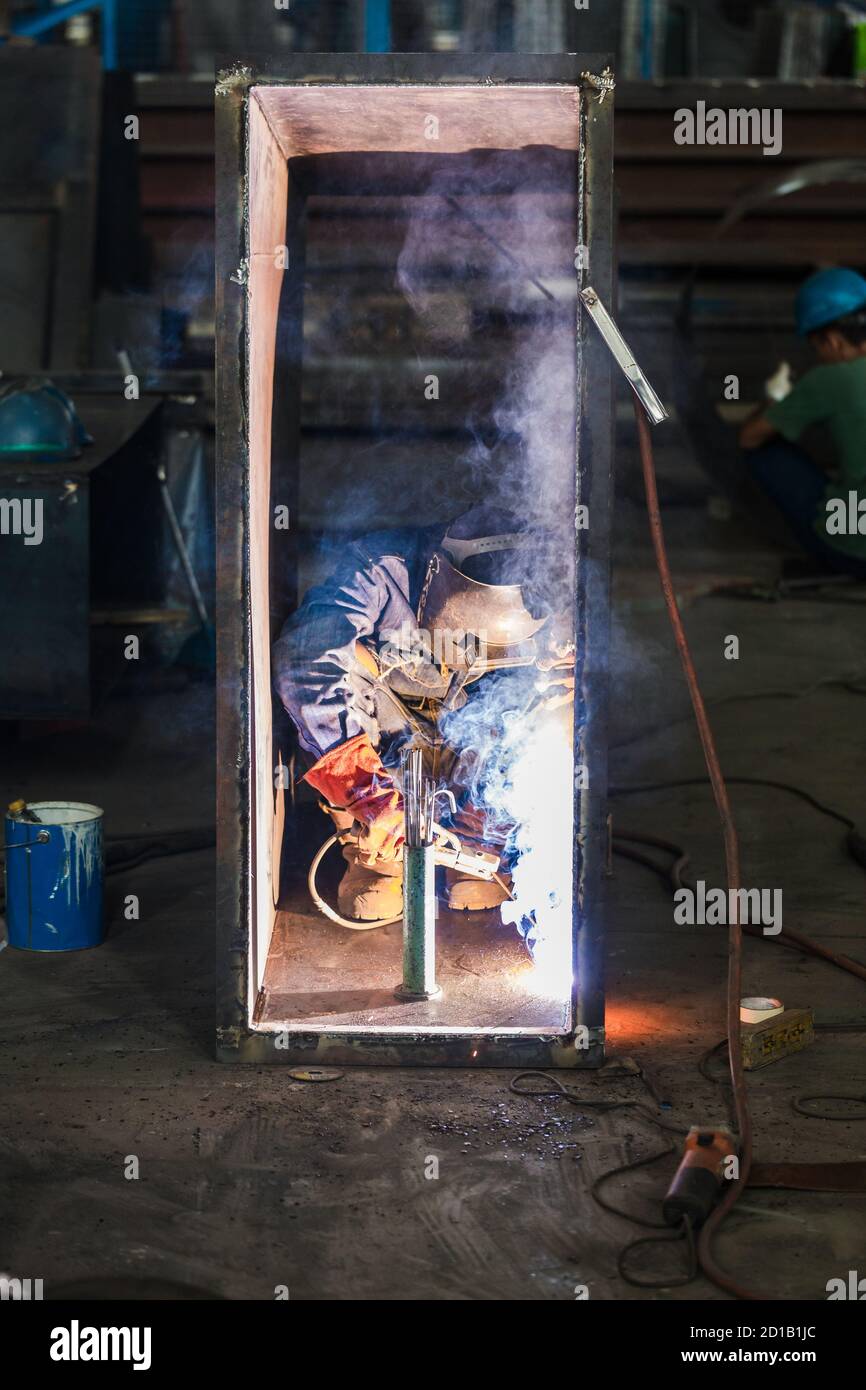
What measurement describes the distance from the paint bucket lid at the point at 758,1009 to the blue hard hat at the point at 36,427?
304 cm

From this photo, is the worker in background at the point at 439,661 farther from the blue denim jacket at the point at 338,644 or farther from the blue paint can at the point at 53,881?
the blue paint can at the point at 53,881

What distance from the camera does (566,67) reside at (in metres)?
3.02

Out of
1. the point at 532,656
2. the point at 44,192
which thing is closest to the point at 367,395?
the point at 44,192

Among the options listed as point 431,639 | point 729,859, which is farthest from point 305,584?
point 729,859

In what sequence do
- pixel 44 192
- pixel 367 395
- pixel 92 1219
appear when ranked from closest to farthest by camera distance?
1. pixel 92 1219
2. pixel 44 192
3. pixel 367 395

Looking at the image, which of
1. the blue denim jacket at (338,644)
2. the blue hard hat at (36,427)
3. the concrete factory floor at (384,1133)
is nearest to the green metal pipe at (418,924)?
the concrete factory floor at (384,1133)

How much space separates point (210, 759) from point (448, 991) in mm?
2590

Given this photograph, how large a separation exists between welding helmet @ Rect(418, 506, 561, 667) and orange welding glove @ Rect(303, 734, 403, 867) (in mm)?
335

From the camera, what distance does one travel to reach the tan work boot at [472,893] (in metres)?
4.05

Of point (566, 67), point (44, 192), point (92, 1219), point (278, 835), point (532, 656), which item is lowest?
point (92, 1219)

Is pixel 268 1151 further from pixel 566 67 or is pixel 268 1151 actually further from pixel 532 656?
pixel 566 67

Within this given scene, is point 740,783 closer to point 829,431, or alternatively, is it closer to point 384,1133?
point 384,1133

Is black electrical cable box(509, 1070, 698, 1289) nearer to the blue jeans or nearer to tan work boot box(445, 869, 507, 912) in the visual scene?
tan work boot box(445, 869, 507, 912)

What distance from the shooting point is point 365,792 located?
148 inches
